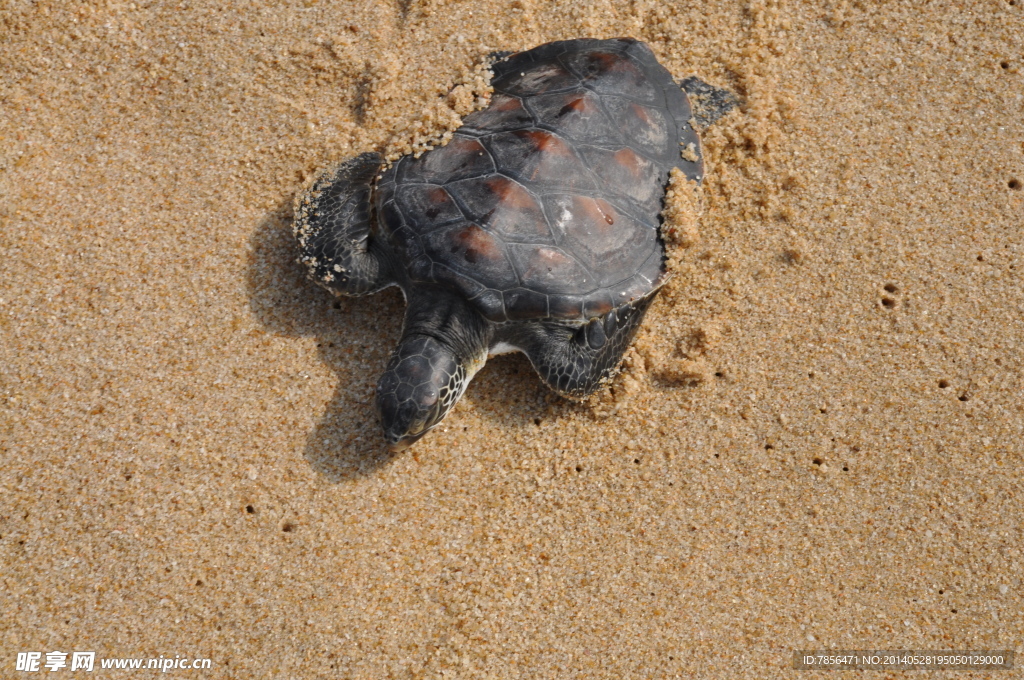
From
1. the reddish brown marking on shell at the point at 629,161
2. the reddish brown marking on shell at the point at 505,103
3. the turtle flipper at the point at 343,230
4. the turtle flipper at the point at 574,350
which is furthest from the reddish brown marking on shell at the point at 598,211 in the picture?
the turtle flipper at the point at 343,230

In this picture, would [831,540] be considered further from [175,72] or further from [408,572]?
[175,72]

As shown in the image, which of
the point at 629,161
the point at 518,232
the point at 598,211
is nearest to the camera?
the point at 518,232

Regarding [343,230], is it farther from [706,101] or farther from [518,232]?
[706,101]

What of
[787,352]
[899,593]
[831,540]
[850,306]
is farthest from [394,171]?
[899,593]

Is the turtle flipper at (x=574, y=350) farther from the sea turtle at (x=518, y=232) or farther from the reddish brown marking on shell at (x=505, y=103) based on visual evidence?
the reddish brown marking on shell at (x=505, y=103)

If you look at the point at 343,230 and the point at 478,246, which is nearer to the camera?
the point at 478,246

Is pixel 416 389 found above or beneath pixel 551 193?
beneath

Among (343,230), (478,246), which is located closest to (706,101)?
(478,246)
